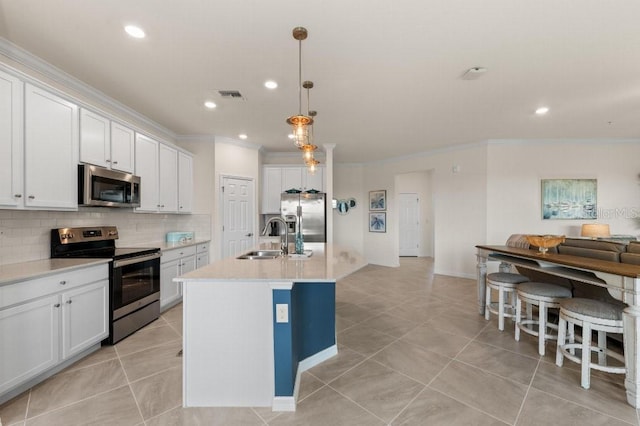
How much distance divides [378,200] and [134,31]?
230 inches

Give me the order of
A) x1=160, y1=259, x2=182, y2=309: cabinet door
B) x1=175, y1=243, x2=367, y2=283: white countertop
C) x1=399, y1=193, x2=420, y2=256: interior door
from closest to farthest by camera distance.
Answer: x1=175, y1=243, x2=367, y2=283: white countertop, x1=160, y1=259, x2=182, y2=309: cabinet door, x1=399, y1=193, x2=420, y2=256: interior door

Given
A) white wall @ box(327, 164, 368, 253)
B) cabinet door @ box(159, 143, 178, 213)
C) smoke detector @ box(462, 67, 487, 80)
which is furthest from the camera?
white wall @ box(327, 164, 368, 253)

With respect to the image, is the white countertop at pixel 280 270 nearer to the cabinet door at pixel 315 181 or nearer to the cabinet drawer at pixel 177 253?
the cabinet drawer at pixel 177 253

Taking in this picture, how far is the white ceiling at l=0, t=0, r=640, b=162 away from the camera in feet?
6.31

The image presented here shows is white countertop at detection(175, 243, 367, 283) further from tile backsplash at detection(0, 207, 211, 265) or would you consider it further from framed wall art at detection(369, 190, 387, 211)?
framed wall art at detection(369, 190, 387, 211)

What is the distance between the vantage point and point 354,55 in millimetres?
2447

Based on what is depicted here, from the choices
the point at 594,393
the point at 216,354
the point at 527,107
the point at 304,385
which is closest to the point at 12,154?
the point at 216,354

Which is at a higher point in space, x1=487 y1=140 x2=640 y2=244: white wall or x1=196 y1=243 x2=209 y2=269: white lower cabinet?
x1=487 y1=140 x2=640 y2=244: white wall

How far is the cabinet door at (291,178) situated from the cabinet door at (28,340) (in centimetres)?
404

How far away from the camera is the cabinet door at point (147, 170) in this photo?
3546 millimetres

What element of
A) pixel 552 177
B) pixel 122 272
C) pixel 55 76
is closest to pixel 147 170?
pixel 55 76

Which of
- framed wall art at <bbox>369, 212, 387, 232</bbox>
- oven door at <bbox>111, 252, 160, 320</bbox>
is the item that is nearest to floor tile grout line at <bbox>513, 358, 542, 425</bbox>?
oven door at <bbox>111, 252, 160, 320</bbox>

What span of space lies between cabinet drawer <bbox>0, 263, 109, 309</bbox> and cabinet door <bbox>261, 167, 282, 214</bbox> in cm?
327

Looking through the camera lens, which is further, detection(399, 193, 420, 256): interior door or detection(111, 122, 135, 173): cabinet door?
detection(399, 193, 420, 256): interior door
